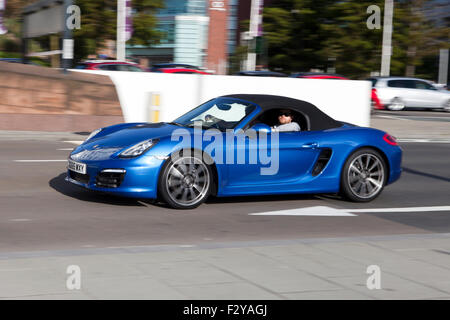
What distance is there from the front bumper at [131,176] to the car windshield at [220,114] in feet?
3.29

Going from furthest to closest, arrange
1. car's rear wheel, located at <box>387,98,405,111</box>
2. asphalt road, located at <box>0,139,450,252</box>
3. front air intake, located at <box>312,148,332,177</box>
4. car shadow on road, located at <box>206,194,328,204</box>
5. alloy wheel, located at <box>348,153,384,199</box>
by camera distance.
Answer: car's rear wheel, located at <box>387,98,405,111</box>
alloy wheel, located at <box>348,153,384,199</box>
car shadow on road, located at <box>206,194,328,204</box>
front air intake, located at <box>312,148,332,177</box>
asphalt road, located at <box>0,139,450,252</box>

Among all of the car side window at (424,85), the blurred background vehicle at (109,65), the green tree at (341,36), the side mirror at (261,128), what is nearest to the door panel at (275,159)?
the side mirror at (261,128)

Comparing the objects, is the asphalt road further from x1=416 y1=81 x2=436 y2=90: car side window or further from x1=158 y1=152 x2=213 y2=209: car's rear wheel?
x1=416 y1=81 x2=436 y2=90: car side window

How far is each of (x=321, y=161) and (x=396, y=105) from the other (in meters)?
23.6

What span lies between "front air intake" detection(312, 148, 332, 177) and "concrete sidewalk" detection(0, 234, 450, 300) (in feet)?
7.14

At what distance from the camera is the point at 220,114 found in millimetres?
8781

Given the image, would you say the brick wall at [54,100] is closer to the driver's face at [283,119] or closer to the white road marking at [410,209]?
the driver's face at [283,119]

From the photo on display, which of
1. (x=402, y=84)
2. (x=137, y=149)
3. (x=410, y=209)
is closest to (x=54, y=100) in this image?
(x=137, y=149)

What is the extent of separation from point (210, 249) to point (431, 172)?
24.4 feet

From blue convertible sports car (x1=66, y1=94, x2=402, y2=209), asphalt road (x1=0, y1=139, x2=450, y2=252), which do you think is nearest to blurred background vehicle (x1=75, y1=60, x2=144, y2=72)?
asphalt road (x1=0, y1=139, x2=450, y2=252)

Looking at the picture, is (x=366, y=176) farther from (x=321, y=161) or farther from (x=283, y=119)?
(x=283, y=119)

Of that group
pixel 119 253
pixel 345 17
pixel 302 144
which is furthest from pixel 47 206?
pixel 345 17

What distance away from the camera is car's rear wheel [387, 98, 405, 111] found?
31469mm
